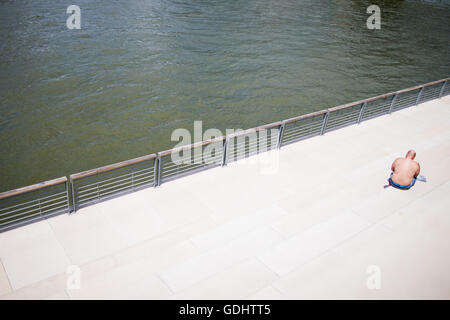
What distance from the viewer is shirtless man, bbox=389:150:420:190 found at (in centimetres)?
827

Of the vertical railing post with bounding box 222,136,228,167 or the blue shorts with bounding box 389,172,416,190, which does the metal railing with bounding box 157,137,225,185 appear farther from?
the blue shorts with bounding box 389,172,416,190

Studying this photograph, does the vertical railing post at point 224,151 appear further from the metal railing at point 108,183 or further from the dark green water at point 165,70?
the dark green water at point 165,70

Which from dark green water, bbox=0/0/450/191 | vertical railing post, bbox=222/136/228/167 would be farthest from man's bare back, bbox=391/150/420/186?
dark green water, bbox=0/0/450/191

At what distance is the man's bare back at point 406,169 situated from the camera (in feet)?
27.1

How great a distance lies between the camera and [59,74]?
18.6 meters

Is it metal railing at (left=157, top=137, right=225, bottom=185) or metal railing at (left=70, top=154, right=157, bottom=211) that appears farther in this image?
metal railing at (left=157, top=137, right=225, bottom=185)

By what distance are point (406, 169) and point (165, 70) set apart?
15.1 metres

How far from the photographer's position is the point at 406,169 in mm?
8305

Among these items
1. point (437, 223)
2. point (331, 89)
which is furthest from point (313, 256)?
point (331, 89)

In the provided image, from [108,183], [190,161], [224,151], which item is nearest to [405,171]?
[224,151]

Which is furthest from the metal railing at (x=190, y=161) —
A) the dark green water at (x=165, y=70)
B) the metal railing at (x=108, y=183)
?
the dark green water at (x=165, y=70)

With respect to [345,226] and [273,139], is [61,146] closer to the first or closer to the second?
[273,139]

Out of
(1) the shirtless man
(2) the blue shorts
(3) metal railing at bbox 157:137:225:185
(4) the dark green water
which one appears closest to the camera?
(3) metal railing at bbox 157:137:225:185

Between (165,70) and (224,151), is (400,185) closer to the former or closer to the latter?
(224,151)
